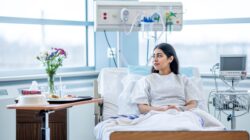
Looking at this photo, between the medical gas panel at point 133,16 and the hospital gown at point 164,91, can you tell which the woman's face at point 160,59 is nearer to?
the hospital gown at point 164,91

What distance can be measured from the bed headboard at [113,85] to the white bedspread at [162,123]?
0.44 meters

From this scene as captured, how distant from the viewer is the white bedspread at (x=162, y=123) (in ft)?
7.71

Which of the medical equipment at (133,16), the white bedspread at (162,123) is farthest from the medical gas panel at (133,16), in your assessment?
the white bedspread at (162,123)

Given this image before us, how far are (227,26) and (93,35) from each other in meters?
1.40

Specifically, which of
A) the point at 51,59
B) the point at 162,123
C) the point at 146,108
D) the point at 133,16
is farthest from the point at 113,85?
the point at 162,123

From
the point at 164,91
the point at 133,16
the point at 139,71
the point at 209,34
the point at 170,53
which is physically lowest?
the point at 164,91

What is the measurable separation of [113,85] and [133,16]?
665mm

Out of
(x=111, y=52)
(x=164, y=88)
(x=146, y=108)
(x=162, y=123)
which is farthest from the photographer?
(x=111, y=52)

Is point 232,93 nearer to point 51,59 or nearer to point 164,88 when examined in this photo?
point 164,88

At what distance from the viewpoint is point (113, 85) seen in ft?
10.9

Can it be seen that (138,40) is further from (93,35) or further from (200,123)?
(200,123)

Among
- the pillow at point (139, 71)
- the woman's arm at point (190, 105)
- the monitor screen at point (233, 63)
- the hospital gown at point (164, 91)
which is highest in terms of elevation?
the monitor screen at point (233, 63)

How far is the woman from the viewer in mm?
3078

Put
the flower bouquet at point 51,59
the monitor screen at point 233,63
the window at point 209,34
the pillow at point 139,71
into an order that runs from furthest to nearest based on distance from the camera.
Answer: the window at point 209,34 < the monitor screen at point 233,63 < the pillow at point 139,71 < the flower bouquet at point 51,59
